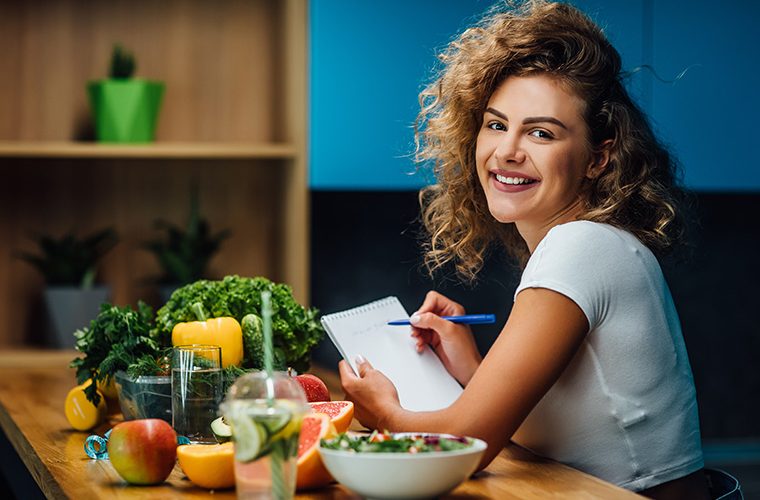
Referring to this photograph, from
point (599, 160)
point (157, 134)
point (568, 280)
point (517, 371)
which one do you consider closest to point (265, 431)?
point (517, 371)

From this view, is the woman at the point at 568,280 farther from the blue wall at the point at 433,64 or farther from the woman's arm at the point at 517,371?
the blue wall at the point at 433,64

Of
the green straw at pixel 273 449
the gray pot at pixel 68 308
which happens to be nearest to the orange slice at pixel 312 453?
the green straw at pixel 273 449

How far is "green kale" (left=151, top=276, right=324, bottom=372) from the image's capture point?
1.81m

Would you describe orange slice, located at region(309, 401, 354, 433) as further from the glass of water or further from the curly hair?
the curly hair

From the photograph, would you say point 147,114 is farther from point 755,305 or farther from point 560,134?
point 755,305

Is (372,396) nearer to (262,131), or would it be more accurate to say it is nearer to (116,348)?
(116,348)

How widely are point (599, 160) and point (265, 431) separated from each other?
87cm

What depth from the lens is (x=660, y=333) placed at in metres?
1.61

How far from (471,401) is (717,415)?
2.29 metres

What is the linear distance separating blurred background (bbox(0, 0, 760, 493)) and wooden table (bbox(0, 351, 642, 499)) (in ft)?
3.55

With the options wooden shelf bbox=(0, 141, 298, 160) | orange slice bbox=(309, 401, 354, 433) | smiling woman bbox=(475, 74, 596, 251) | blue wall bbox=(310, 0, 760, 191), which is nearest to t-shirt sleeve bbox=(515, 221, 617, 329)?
smiling woman bbox=(475, 74, 596, 251)

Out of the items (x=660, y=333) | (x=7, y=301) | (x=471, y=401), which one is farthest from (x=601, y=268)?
(x=7, y=301)

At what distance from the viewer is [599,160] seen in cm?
178

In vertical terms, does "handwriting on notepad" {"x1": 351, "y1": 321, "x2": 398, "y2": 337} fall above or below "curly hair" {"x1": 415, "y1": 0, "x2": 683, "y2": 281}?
below
